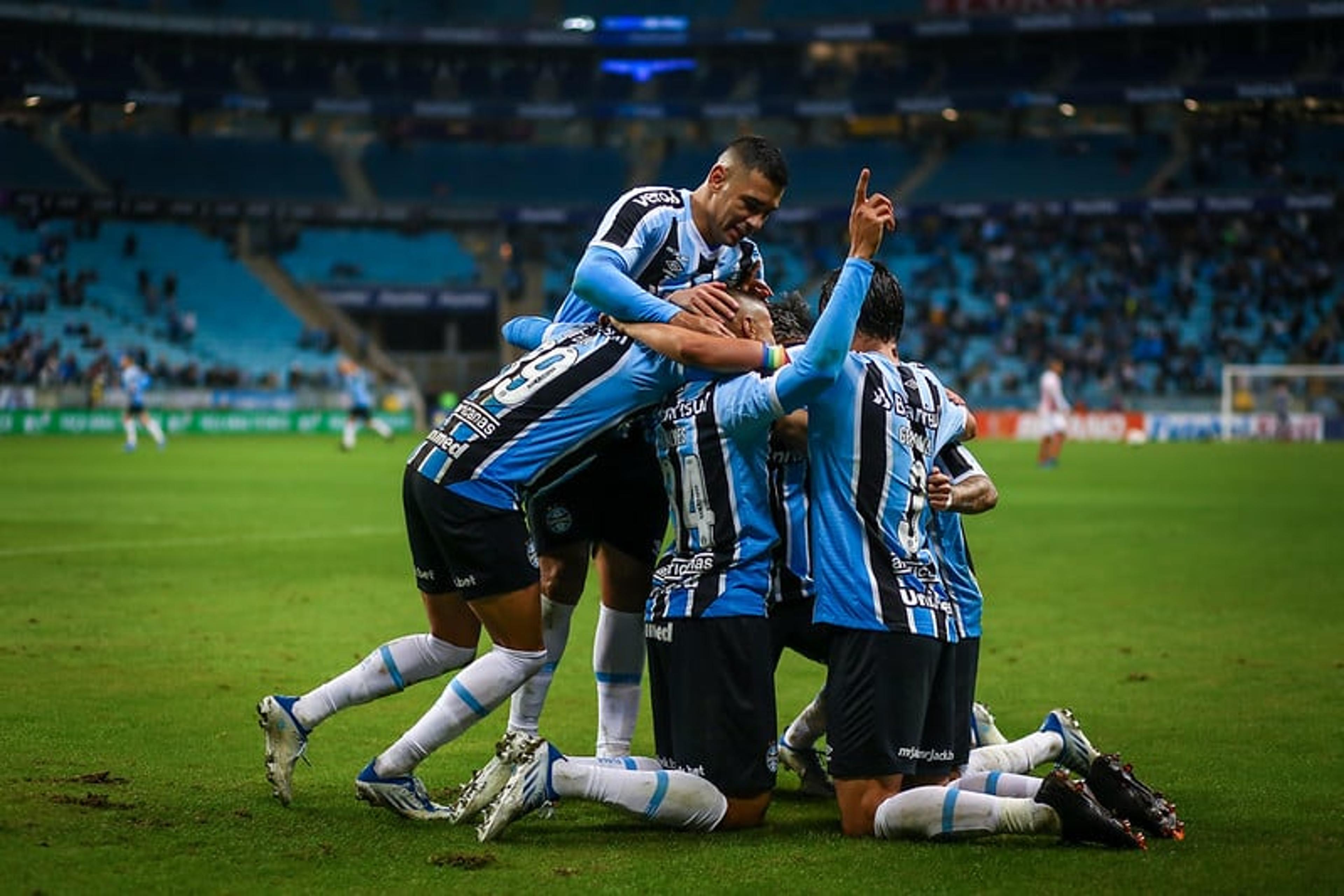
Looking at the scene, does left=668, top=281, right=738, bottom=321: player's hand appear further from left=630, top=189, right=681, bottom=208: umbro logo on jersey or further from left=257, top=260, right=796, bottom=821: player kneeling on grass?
left=630, top=189, right=681, bottom=208: umbro logo on jersey

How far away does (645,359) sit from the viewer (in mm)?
6512

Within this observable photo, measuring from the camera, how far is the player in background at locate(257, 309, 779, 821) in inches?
254

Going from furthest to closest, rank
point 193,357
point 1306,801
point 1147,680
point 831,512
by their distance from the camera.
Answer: point 193,357 < point 1147,680 < point 1306,801 < point 831,512

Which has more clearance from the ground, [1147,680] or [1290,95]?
[1290,95]

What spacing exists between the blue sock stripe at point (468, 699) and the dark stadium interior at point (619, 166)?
47785mm

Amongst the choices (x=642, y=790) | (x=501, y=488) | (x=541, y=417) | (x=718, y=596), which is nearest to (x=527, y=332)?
(x=541, y=417)

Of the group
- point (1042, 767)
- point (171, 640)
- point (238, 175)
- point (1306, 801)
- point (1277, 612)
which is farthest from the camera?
point (238, 175)

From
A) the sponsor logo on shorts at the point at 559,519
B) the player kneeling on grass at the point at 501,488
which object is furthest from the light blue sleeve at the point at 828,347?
the sponsor logo on shorts at the point at 559,519

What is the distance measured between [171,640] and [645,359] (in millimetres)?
6351

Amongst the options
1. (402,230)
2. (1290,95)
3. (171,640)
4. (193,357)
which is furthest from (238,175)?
(171,640)

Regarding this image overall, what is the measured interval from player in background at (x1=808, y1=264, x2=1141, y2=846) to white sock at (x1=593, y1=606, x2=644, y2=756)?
1.07m

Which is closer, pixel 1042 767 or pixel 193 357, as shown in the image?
pixel 1042 767

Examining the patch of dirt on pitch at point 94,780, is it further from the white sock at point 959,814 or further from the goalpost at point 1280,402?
the goalpost at point 1280,402

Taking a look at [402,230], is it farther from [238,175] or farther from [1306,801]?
[1306,801]
